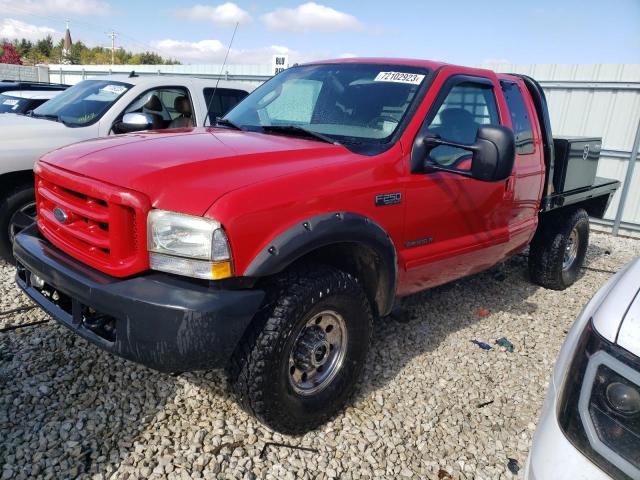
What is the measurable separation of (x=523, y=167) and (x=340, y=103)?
1605mm

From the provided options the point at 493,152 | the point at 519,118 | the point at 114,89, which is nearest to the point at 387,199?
the point at 493,152

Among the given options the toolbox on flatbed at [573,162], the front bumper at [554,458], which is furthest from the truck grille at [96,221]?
the toolbox on flatbed at [573,162]

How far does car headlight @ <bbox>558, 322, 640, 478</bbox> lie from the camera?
4.06 ft

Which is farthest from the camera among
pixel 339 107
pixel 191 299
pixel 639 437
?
pixel 339 107

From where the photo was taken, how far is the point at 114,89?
5.18 m

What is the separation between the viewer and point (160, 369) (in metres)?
2.10

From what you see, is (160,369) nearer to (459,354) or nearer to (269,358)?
(269,358)

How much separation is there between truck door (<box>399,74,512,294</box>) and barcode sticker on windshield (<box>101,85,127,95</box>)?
3.51 m

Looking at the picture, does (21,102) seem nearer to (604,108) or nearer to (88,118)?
(88,118)

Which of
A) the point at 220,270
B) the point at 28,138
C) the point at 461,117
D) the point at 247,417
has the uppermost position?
the point at 461,117

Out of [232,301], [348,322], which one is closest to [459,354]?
[348,322]

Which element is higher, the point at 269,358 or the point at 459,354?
the point at 269,358

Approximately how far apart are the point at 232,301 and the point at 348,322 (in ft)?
2.62

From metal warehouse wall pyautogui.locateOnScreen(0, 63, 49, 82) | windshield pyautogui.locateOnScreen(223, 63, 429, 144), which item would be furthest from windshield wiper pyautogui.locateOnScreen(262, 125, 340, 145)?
metal warehouse wall pyautogui.locateOnScreen(0, 63, 49, 82)
